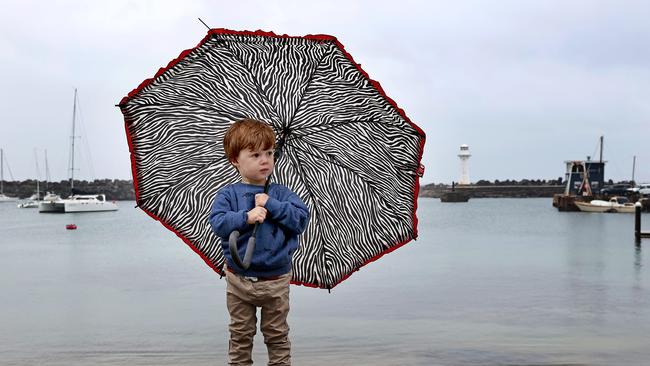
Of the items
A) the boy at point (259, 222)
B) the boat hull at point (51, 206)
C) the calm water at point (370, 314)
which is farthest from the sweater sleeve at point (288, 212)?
the boat hull at point (51, 206)

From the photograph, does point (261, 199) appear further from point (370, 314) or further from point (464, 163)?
point (464, 163)

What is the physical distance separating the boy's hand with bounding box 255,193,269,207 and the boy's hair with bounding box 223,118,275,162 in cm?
24

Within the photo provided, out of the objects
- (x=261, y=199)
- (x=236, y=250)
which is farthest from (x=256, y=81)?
(x=236, y=250)

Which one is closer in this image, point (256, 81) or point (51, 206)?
point (256, 81)

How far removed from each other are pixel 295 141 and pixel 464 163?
9880 centimetres

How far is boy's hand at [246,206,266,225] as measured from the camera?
322 cm

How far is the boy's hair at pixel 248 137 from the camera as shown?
3359 mm

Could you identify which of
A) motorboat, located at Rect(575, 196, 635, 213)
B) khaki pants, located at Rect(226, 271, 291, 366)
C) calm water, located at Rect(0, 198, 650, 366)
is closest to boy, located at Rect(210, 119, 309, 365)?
khaki pants, located at Rect(226, 271, 291, 366)

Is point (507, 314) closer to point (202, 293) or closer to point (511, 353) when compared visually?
point (511, 353)

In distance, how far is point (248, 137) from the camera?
3.36 meters

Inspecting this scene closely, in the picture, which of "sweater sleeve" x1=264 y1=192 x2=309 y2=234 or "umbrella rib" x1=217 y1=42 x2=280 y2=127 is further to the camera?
"umbrella rib" x1=217 y1=42 x2=280 y2=127

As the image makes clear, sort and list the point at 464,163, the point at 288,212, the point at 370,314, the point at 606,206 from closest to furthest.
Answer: the point at 288,212
the point at 370,314
the point at 606,206
the point at 464,163

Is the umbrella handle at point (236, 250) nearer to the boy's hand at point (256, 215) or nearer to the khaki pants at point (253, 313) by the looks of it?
the boy's hand at point (256, 215)

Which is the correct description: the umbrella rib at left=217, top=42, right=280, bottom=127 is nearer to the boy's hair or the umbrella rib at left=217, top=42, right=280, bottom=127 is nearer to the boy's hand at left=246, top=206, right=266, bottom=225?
the boy's hair
